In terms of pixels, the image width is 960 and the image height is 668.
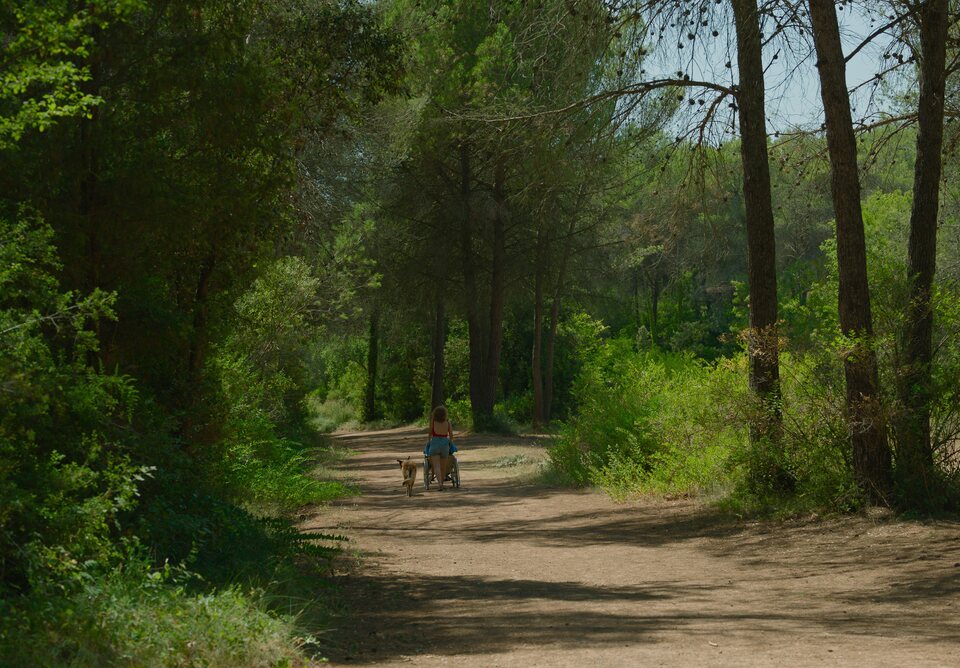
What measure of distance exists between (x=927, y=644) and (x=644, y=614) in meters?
2.02

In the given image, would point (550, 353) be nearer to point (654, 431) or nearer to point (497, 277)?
point (497, 277)

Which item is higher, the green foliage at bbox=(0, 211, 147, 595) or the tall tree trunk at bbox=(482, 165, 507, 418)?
the tall tree trunk at bbox=(482, 165, 507, 418)

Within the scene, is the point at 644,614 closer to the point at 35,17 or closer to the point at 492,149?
the point at 35,17

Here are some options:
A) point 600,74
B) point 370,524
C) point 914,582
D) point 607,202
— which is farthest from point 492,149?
point 607,202

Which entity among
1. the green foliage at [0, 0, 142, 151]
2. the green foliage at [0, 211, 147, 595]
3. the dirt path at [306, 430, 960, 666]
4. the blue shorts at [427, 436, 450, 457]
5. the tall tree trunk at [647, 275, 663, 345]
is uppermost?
the tall tree trunk at [647, 275, 663, 345]

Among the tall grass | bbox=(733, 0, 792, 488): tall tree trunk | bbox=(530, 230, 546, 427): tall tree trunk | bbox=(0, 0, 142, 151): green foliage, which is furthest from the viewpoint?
bbox=(530, 230, 546, 427): tall tree trunk

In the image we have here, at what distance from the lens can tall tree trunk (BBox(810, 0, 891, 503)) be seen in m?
11.6

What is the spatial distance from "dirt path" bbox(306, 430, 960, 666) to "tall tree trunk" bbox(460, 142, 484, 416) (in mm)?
20323

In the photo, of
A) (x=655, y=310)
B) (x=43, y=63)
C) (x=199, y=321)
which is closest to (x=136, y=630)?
(x=43, y=63)

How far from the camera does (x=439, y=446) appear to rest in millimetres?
19203

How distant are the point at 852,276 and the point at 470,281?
24.2 meters

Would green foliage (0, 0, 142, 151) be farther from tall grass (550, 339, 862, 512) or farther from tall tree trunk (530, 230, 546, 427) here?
tall tree trunk (530, 230, 546, 427)

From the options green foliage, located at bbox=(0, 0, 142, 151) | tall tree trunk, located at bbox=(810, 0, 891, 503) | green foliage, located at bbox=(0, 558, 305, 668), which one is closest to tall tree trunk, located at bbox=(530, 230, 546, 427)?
tall tree trunk, located at bbox=(810, 0, 891, 503)

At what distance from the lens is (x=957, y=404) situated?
11.4 meters
